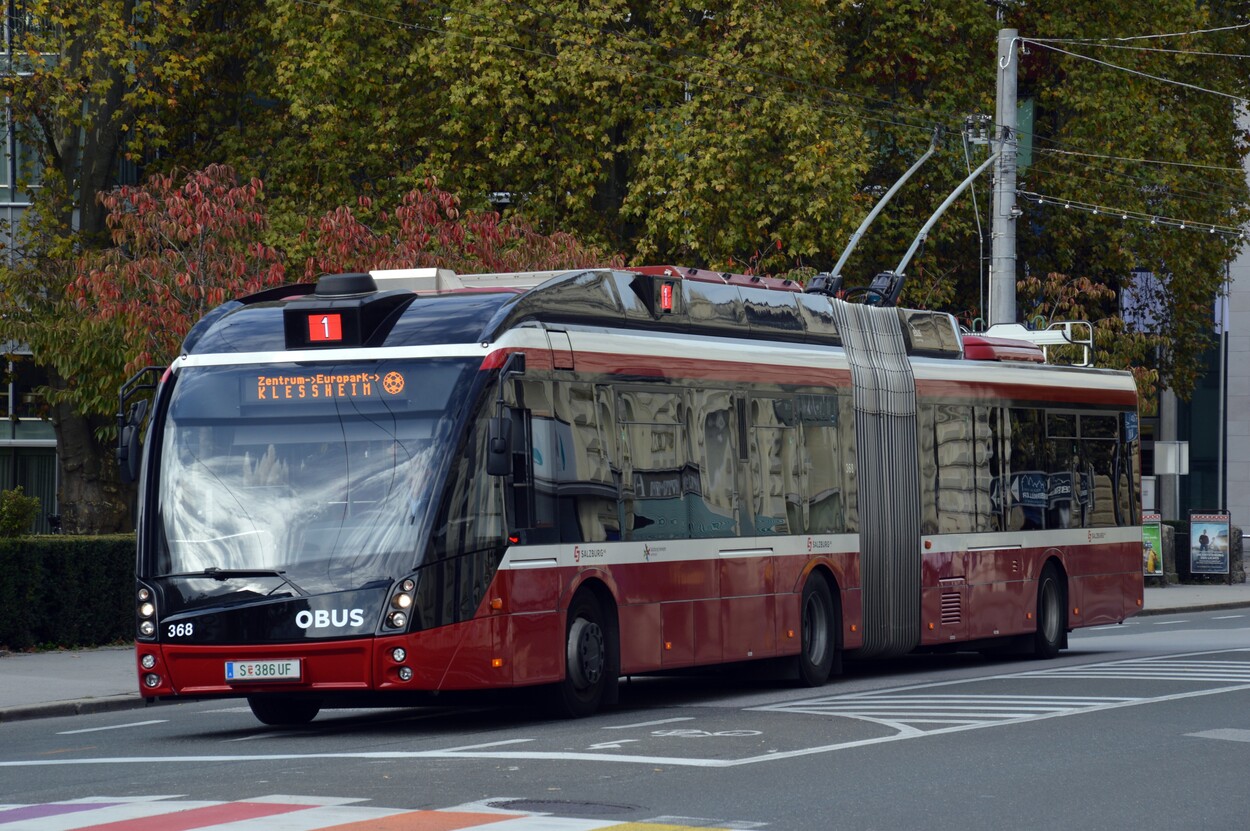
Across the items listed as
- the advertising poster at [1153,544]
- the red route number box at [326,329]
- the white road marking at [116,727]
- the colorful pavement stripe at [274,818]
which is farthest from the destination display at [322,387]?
the advertising poster at [1153,544]

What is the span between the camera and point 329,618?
14.0 metres

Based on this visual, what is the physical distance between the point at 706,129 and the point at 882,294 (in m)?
11.9

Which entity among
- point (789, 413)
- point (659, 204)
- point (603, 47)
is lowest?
point (789, 413)

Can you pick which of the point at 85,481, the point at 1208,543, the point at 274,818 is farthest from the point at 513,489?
the point at 1208,543

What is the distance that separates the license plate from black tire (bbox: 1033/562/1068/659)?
11314mm

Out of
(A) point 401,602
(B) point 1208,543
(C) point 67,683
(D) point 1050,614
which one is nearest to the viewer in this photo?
(A) point 401,602

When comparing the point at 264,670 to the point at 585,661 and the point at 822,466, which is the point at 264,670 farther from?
the point at 822,466

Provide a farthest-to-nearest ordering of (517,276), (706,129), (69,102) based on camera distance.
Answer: (706,129) → (69,102) → (517,276)

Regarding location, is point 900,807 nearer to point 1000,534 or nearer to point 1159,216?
point 1000,534

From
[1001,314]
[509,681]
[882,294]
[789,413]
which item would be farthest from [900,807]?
[1001,314]

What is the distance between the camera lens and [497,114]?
37.1m

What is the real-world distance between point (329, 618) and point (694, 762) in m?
3.02

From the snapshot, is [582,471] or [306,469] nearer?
[306,469]

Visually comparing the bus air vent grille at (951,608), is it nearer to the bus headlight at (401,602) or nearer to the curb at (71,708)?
the curb at (71,708)
